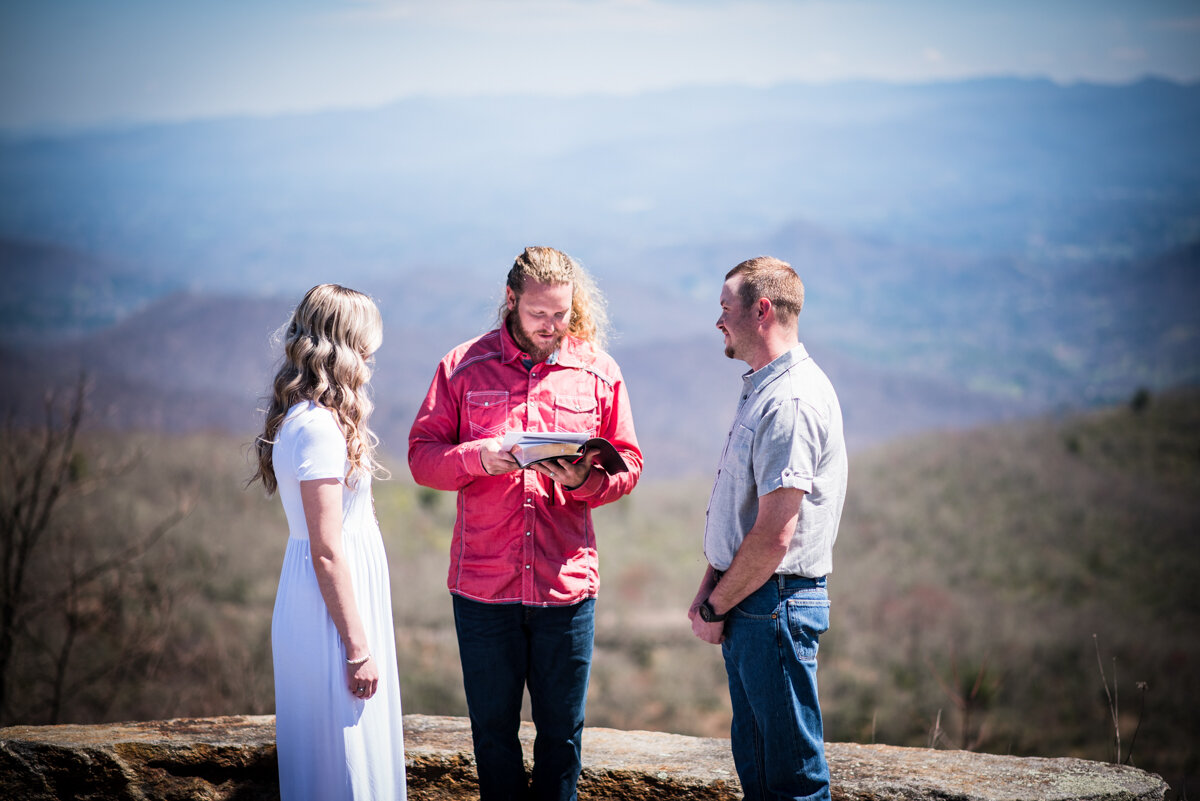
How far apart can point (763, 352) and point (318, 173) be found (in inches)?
2383

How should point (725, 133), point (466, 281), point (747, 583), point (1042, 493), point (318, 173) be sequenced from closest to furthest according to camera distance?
1. point (747, 583)
2. point (1042, 493)
3. point (466, 281)
4. point (318, 173)
5. point (725, 133)

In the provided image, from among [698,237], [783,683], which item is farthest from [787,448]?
[698,237]

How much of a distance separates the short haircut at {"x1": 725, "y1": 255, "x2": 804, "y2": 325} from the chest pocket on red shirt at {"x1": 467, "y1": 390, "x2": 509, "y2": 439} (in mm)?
862

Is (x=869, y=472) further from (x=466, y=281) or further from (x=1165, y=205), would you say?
(x=1165, y=205)

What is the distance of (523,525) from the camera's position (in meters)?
2.97

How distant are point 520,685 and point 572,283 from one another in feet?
4.35

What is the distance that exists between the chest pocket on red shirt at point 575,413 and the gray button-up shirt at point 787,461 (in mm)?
490

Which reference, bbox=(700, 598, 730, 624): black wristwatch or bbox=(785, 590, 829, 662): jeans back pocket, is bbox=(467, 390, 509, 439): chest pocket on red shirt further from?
bbox=(785, 590, 829, 662): jeans back pocket

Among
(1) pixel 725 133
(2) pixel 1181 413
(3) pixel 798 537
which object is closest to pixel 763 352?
(3) pixel 798 537

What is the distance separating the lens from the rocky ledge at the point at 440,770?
318cm

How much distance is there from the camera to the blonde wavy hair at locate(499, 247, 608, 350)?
9.72 feet

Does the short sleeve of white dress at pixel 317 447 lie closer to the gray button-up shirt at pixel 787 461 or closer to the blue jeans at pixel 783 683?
the gray button-up shirt at pixel 787 461

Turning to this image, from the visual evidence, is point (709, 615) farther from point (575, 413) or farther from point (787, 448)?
point (575, 413)

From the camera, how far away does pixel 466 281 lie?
47.6 metres
